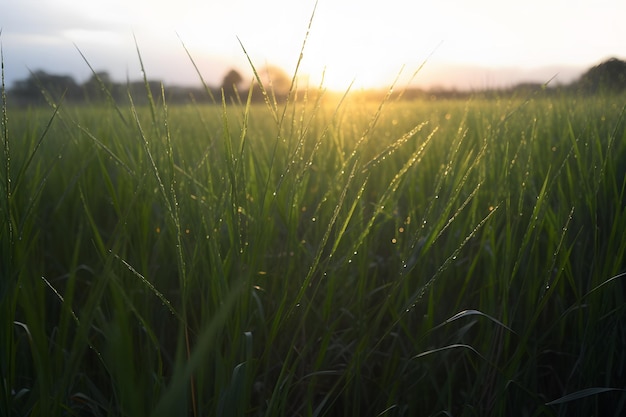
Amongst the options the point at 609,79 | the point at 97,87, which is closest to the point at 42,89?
the point at 97,87

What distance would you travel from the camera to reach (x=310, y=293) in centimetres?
106

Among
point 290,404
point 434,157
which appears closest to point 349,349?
point 290,404

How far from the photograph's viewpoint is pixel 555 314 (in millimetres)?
1043

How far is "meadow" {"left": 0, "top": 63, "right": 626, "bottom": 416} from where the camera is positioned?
0.61m

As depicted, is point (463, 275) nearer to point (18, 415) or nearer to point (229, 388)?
point (229, 388)

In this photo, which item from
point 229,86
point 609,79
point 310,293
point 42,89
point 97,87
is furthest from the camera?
point 229,86

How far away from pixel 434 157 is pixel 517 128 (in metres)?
0.30

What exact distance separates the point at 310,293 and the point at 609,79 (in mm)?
3033

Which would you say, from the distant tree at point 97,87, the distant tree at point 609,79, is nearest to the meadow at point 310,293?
the distant tree at point 97,87

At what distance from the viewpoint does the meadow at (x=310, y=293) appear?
2.01ft

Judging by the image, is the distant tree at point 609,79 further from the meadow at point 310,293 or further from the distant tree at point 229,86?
the distant tree at point 229,86

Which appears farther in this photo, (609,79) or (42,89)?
(609,79)

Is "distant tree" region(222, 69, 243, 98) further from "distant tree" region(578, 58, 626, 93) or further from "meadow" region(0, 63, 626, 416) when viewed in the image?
"distant tree" region(578, 58, 626, 93)

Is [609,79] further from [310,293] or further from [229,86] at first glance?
[229,86]
